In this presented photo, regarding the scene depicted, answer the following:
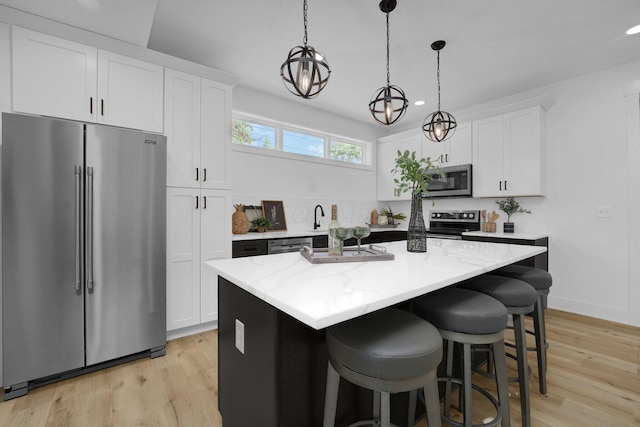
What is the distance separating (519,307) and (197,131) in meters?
2.86

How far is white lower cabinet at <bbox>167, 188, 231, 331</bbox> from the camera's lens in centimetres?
269

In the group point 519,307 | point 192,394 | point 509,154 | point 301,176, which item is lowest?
point 192,394

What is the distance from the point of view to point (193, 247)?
2807 millimetres

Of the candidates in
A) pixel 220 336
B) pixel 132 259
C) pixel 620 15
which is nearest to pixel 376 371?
pixel 220 336

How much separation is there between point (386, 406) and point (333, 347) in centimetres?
24

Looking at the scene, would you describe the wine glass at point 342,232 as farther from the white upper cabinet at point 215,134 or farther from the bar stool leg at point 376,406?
the white upper cabinet at point 215,134

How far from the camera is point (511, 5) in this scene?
7.32 ft

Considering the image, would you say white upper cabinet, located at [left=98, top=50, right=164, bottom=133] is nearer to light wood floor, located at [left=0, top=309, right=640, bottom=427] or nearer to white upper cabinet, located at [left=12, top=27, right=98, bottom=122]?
white upper cabinet, located at [left=12, top=27, right=98, bottom=122]

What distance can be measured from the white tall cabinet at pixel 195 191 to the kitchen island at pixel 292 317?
4.48 ft

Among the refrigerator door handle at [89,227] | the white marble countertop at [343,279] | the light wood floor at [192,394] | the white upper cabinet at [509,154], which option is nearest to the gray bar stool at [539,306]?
the light wood floor at [192,394]

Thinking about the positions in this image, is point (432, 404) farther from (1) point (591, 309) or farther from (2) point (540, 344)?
(1) point (591, 309)

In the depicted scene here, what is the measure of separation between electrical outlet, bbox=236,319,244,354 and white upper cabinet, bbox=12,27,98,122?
2.05 m

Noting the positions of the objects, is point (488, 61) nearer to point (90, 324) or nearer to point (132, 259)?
point (132, 259)

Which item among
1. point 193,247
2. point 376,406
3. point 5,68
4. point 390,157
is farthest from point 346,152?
point 376,406
